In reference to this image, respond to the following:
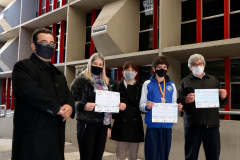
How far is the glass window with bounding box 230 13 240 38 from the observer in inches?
225

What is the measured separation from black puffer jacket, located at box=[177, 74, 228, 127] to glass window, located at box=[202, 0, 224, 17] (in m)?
3.72

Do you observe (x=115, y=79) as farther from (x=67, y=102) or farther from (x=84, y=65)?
(x=67, y=102)

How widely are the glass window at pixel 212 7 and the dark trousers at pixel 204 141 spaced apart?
4205 millimetres

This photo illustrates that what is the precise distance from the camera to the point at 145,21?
24.6ft

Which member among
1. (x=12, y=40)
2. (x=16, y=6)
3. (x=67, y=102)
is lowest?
(x=67, y=102)

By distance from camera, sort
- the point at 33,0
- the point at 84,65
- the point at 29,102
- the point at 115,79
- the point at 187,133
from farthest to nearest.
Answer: the point at 33,0
the point at 115,79
the point at 84,65
the point at 187,133
the point at 29,102

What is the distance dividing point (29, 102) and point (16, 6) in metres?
12.7

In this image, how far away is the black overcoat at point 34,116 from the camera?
6.01ft

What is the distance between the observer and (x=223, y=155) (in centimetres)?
407

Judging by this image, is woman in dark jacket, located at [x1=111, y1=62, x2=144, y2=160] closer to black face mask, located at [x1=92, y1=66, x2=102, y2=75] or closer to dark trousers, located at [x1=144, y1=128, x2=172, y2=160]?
dark trousers, located at [x1=144, y1=128, x2=172, y2=160]

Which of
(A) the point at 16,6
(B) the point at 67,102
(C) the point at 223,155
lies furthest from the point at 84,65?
(A) the point at 16,6

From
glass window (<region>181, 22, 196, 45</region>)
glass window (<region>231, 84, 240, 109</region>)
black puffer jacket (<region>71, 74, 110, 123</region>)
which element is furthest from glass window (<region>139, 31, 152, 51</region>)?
black puffer jacket (<region>71, 74, 110, 123</region>)

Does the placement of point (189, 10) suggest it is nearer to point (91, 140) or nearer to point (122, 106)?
point (122, 106)

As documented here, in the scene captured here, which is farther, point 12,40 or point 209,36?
point 12,40
